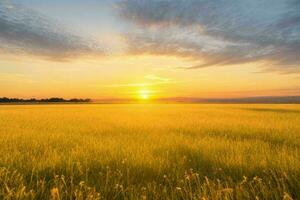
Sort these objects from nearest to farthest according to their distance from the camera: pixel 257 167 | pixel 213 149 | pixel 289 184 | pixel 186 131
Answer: pixel 289 184
pixel 257 167
pixel 213 149
pixel 186 131

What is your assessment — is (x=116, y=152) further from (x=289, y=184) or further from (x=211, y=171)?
(x=289, y=184)

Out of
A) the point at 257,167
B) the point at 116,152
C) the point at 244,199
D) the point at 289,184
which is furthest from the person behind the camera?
the point at 116,152

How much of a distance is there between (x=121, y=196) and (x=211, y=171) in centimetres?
208

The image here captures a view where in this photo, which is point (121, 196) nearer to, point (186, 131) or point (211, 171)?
point (211, 171)

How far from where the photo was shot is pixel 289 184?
4453 mm

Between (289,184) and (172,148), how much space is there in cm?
345

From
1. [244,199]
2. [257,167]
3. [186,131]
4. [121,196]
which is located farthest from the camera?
[186,131]

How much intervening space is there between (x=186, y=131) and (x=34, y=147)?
6775 millimetres

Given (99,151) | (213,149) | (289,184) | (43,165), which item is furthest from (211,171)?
(43,165)

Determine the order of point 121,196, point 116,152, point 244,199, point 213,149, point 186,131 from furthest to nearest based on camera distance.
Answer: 1. point 186,131
2. point 213,149
3. point 116,152
4. point 121,196
5. point 244,199

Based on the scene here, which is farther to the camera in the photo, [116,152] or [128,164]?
[116,152]

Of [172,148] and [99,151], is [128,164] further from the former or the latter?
[172,148]

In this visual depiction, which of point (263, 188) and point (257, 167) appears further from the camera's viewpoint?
point (257, 167)

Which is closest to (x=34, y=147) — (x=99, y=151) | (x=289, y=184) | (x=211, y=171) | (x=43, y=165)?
(x=99, y=151)
